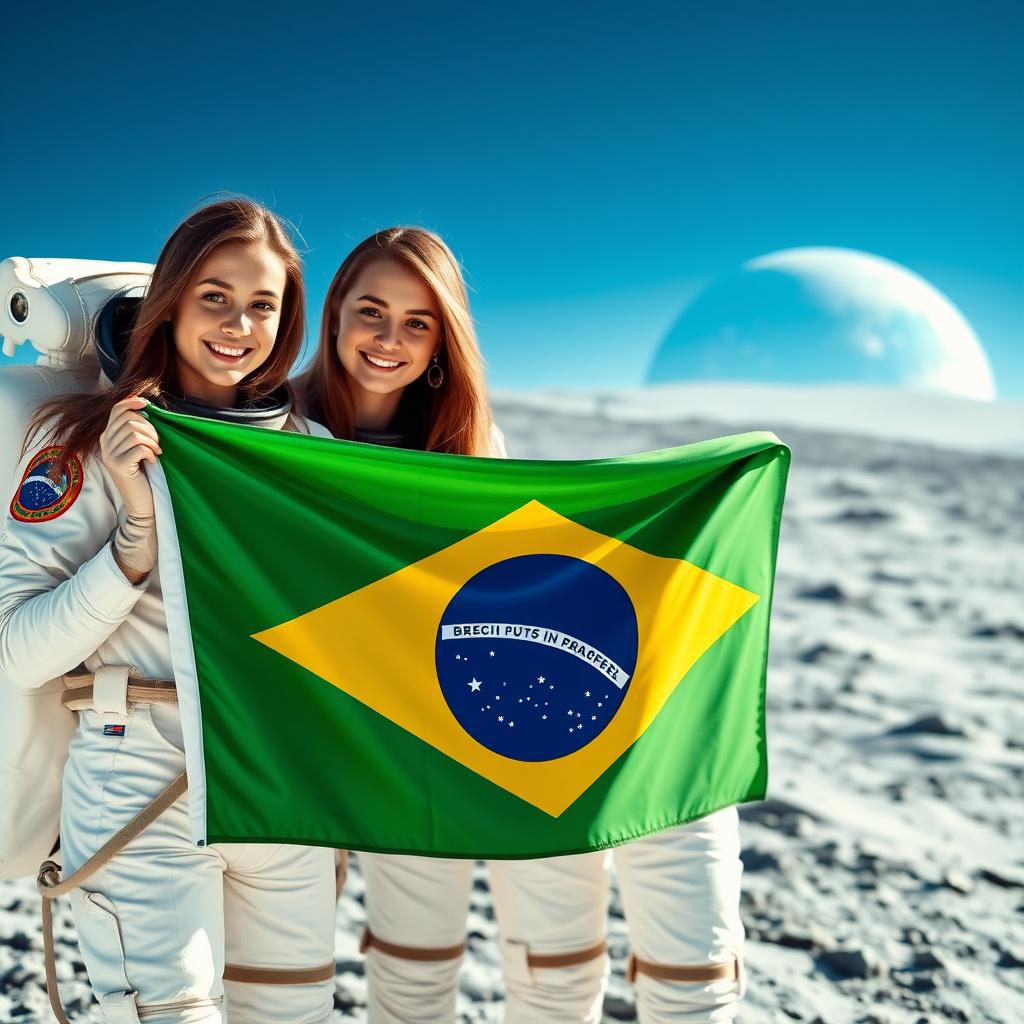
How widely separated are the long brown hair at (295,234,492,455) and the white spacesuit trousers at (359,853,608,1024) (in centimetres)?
110

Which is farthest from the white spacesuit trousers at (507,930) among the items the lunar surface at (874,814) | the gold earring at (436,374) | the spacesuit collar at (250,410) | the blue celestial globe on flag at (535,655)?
the gold earring at (436,374)

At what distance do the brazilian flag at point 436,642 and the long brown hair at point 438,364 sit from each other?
0.49 meters

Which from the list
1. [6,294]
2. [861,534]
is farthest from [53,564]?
[861,534]

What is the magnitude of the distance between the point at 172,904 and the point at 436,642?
2.43 feet

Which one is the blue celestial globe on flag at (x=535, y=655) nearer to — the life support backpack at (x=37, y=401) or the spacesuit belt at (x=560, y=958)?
the spacesuit belt at (x=560, y=958)

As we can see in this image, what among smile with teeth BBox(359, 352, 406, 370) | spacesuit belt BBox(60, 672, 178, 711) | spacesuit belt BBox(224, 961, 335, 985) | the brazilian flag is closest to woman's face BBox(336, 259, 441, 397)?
smile with teeth BBox(359, 352, 406, 370)

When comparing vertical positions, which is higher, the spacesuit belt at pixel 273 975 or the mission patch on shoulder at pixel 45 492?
the mission patch on shoulder at pixel 45 492

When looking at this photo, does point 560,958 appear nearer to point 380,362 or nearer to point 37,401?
point 380,362

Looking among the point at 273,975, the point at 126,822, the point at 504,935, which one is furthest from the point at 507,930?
the point at 126,822

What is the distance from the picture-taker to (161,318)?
2.27m

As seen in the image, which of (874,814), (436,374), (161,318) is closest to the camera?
(161,318)

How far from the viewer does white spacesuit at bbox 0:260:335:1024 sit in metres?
2.04

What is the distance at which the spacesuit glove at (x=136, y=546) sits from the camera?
2.13 metres

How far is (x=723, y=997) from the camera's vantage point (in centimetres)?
238
